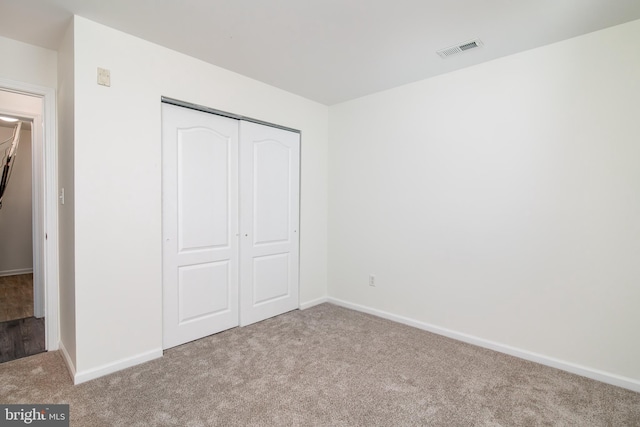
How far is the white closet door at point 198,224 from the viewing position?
2678 mm

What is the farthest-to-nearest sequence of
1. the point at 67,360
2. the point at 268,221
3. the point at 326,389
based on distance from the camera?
the point at 268,221 < the point at 67,360 < the point at 326,389

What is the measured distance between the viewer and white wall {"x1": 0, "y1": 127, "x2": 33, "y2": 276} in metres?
5.30

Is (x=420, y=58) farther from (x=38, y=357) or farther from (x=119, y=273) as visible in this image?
(x=38, y=357)

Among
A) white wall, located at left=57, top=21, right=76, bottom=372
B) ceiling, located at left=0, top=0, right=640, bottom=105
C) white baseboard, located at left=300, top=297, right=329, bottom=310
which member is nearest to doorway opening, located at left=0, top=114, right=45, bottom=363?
white wall, located at left=57, top=21, right=76, bottom=372

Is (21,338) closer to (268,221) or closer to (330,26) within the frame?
(268,221)

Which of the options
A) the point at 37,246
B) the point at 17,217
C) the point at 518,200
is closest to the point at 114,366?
the point at 37,246

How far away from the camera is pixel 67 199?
7.69 feet

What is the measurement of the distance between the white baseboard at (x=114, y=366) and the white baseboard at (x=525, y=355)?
2240mm

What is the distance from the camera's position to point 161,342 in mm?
2574

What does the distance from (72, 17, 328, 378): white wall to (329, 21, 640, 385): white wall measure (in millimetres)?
2181

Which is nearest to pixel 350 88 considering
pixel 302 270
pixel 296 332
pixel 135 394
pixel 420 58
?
pixel 420 58

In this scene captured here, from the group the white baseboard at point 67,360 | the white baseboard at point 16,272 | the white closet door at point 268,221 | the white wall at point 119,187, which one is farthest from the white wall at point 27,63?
the white baseboard at point 16,272

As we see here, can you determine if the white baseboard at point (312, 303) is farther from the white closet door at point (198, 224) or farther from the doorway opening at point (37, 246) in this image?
the doorway opening at point (37, 246)

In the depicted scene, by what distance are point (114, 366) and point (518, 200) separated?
346 centimetres
